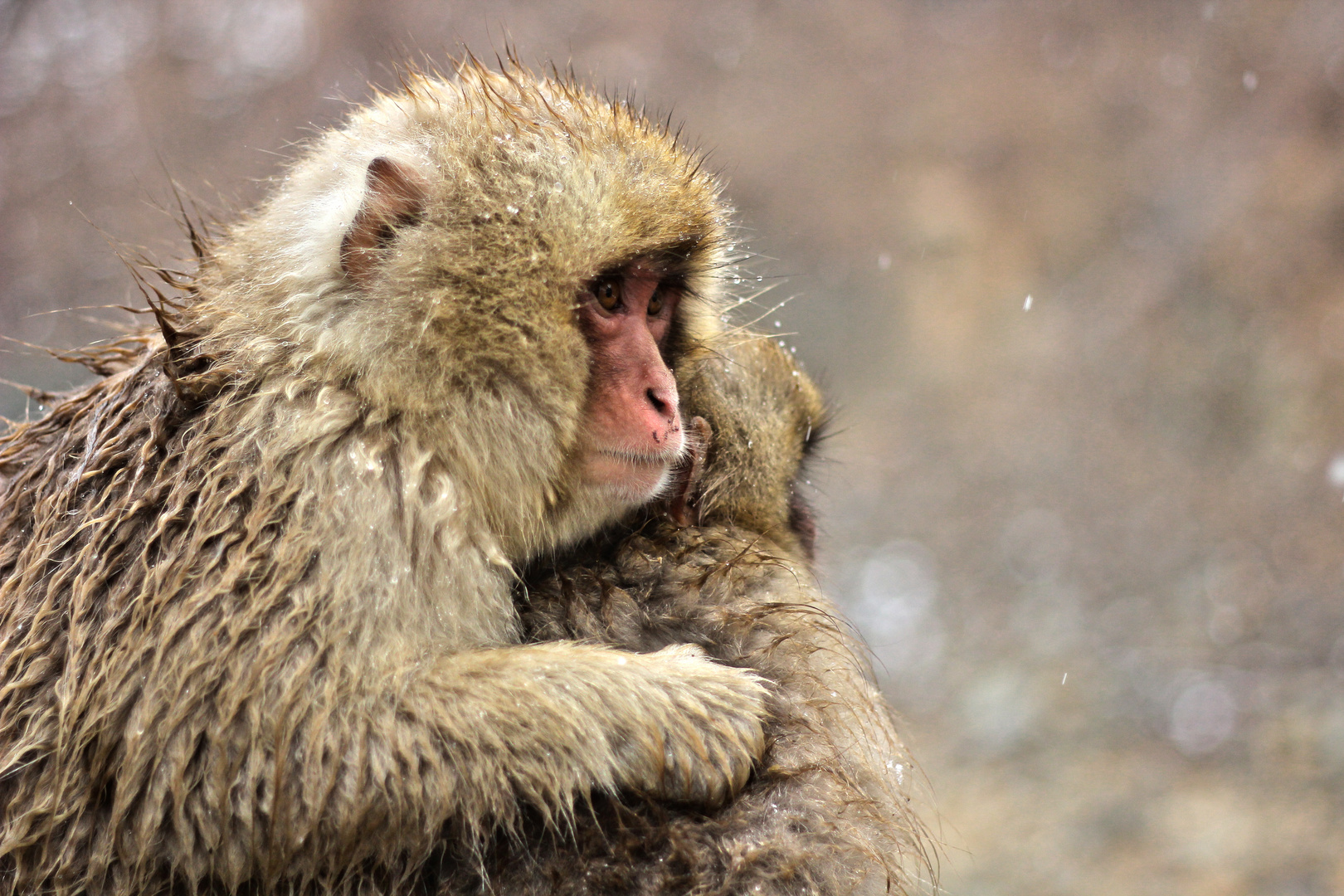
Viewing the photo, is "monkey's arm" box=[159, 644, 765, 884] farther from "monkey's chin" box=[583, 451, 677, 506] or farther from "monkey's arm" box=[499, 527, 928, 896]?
"monkey's chin" box=[583, 451, 677, 506]

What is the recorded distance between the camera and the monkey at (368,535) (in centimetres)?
207

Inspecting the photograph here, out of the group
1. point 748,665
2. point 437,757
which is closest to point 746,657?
point 748,665

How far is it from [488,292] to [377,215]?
27 centimetres

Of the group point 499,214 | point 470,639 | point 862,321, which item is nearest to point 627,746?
point 470,639

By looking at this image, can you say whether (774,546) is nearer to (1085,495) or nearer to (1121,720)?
(1121,720)

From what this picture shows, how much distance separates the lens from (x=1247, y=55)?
933cm

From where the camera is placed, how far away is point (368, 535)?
220cm

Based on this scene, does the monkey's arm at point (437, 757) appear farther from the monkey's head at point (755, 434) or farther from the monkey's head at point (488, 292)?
the monkey's head at point (755, 434)

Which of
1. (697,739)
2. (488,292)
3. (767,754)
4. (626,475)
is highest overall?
(488,292)

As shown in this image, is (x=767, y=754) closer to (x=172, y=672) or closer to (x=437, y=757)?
(x=437, y=757)

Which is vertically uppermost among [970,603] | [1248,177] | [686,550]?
[686,550]

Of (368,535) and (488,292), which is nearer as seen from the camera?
(368,535)

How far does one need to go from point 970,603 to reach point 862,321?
272 centimetres

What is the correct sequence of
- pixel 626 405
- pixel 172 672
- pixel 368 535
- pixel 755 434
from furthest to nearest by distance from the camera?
1. pixel 755 434
2. pixel 626 405
3. pixel 368 535
4. pixel 172 672
